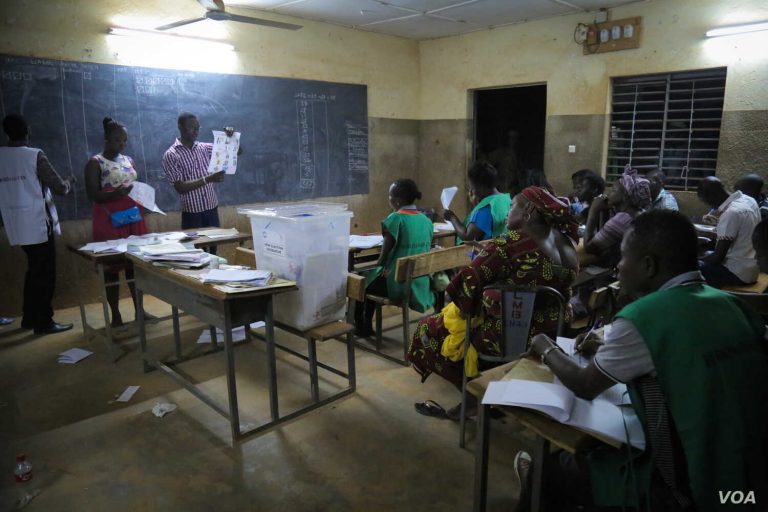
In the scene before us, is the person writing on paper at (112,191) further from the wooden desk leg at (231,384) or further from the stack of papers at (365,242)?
the wooden desk leg at (231,384)

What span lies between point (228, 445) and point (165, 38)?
4.20 metres

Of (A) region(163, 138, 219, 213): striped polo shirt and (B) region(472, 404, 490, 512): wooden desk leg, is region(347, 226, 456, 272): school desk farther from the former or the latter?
(B) region(472, 404, 490, 512): wooden desk leg

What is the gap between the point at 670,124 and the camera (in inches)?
221

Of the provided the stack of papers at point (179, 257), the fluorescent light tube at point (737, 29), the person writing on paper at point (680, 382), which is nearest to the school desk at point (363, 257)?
the stack of papers at point (179, 257)

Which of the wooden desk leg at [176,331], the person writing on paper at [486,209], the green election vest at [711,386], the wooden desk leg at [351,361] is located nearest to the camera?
the green election vest at [711,386]

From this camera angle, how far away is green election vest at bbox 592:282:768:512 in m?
1.21

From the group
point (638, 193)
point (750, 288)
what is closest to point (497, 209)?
point (638, 193)

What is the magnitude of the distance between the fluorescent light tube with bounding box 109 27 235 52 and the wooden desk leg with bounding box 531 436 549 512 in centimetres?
509

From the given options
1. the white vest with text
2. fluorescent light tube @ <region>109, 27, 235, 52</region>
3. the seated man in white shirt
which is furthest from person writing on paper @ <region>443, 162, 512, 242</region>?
fluorescent light tube @ <region>109, 27, 235, 52</region>

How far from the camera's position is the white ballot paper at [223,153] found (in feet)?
15.5

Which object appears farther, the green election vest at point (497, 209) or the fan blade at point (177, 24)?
the fan blade at point (177, 24)

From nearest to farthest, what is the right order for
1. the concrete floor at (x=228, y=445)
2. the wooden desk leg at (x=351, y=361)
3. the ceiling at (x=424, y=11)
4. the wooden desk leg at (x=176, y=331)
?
the concrete floor at (x=228, y=445), the wooden desk leg at (x=351, y=361), the wooden desk leg at (x=176, y=331), the ceiling at (x=424, y=11)

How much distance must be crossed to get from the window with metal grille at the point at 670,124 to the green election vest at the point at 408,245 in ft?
11.4

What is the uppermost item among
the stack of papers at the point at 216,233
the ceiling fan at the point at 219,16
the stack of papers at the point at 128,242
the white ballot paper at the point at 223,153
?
the ceiling fan at the point at 219,16
